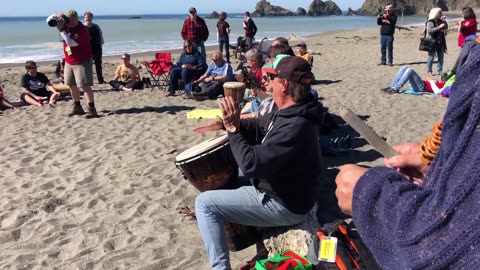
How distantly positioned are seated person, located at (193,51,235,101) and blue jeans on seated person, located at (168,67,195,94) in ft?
1.83

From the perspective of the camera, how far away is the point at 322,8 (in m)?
110

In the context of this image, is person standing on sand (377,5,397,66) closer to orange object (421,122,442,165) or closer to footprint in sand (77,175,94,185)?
footprint in sand (77,175,94,185)

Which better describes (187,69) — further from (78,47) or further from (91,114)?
(78,47)

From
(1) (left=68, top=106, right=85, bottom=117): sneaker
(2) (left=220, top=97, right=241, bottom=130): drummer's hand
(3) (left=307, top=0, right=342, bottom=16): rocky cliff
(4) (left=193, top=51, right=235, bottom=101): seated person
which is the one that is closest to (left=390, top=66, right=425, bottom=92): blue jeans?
(4) (left=193, top=51, right=235, bottom=101): seated person

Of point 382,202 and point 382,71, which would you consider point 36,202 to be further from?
point 382,71

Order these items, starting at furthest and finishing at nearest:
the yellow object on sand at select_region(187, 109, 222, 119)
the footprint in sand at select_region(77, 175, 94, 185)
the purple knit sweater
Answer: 1. the yellow object on sand at select_region(187, 109, 222, 119)
2. the footprint in sand at select_region(77, 175, 94, 185)
3. the purple knit sweater

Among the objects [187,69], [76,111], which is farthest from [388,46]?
[76,111]

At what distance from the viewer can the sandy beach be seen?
3.68 metres

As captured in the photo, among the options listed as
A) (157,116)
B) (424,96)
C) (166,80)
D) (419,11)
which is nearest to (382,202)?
(157,116)

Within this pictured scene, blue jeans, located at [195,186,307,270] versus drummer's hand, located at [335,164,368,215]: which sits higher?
drummer's hand, located at [335,164,368,215]

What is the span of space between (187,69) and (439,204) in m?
9.26

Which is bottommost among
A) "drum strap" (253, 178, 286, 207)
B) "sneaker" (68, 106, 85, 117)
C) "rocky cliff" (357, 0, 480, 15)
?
"sneaker" (68, 106, 85, 117)

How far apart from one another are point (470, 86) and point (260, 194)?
88.1 inches

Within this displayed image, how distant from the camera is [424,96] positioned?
885 cm
